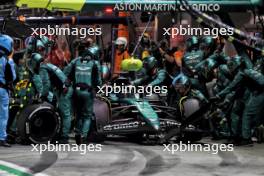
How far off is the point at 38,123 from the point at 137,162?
236cm

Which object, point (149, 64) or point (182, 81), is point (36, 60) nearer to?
point (149, 64)

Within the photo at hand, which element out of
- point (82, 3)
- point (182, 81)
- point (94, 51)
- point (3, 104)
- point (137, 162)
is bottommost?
point (137, 162)

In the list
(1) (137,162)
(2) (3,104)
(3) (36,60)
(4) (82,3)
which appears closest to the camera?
(1) (137,162)

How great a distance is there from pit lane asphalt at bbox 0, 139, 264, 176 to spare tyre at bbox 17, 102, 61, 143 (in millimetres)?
297

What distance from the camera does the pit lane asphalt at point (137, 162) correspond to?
315 inches

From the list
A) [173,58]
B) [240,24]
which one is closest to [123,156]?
[173,58]

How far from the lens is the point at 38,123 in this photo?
1041 cm

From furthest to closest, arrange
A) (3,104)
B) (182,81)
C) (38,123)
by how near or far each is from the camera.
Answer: (182,81)
(38,123)
(3,104)

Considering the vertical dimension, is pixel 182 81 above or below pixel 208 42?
below

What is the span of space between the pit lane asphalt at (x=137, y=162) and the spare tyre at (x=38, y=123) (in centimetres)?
30

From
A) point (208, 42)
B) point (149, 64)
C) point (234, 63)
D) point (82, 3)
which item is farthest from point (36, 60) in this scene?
point (208, 42)

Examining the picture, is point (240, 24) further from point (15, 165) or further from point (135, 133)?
point (15, 165)

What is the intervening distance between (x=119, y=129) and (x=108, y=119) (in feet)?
0.87

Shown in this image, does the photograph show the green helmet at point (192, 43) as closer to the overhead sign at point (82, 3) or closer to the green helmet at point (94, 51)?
the overhead sign at point (82, 3)
